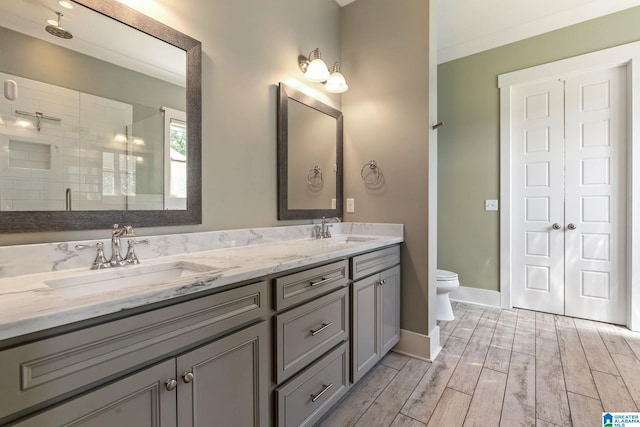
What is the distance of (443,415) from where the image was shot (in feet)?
4.90

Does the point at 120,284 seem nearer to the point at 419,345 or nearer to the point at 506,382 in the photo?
the point at 419,345

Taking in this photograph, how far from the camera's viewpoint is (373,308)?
1.79 m

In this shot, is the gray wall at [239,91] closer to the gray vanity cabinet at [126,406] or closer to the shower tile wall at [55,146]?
the shower tile wall at [55,146]

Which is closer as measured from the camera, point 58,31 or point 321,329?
point 58,31

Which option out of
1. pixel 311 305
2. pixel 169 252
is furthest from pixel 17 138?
pixel 311 305

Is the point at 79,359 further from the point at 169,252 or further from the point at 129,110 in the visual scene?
the point at 129,110

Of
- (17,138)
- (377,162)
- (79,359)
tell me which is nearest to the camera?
(79,359)

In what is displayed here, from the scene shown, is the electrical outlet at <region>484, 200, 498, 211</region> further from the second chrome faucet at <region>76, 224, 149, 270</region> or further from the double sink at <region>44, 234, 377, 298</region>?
the second chrome faucet at <region>76, 224, 149, 270</region>

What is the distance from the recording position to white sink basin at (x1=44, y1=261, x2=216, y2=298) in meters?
0.97

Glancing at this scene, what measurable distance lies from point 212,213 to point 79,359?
3.13 feet

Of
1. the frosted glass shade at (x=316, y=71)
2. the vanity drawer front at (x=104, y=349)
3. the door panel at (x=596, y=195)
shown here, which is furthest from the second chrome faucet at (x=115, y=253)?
the door panel at (x=596, y=195)

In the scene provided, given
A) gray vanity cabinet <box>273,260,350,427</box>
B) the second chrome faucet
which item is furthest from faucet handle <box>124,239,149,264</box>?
gray vanity cabinet <box>273,260,350,427</box>

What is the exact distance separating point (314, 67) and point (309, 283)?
4.90 feet

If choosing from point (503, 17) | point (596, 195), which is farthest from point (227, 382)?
point (503, 17)
